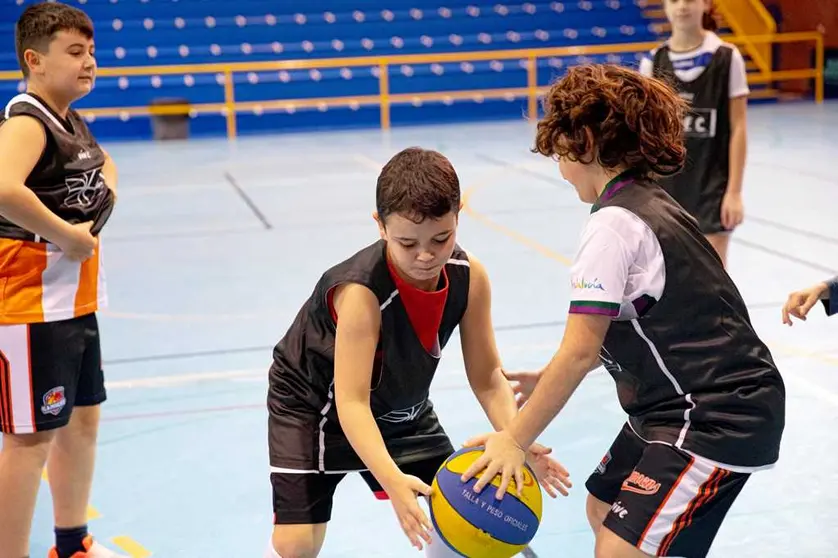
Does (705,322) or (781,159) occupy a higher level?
(705,322)

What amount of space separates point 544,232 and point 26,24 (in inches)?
231

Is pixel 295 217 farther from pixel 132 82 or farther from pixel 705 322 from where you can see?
pixel 132 82

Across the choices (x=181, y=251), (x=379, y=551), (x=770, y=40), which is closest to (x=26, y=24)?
(x=379, y=551)

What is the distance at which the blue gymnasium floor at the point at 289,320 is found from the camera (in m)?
3.77

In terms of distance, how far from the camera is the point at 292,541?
283 cm

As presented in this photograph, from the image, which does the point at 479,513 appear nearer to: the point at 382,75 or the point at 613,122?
the point at 613,122

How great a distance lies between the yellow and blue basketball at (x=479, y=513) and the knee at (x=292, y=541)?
422 mm

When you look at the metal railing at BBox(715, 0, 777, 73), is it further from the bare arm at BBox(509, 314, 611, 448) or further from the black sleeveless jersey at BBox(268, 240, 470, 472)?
the bare arm at BBox(509, 314, 611, 448)

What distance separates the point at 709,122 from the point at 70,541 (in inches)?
141

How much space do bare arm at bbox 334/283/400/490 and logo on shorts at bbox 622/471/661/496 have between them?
60 centimetres

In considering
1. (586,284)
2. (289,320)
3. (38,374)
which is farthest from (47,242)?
(289,320)

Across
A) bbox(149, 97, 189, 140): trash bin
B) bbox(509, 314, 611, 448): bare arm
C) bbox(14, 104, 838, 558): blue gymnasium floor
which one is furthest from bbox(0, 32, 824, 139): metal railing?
bbox(509, 314, 611, 448): bare arm

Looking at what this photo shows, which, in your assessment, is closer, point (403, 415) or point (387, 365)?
point (387, 365)

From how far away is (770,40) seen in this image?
60.1 ft
